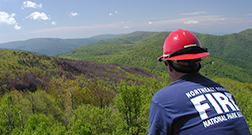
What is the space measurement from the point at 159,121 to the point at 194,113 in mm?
439

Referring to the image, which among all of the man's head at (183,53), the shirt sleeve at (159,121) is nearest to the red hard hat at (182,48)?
the man's head at (183,53)

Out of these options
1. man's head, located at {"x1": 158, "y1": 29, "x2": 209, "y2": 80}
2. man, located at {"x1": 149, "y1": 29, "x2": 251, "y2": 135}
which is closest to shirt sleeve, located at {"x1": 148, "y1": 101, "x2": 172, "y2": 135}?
man, located at {"x1": 149, "y1": 29, "x2": 251, "y2": 135}

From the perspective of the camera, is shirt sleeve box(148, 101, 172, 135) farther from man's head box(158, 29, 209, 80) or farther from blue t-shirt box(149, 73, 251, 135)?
man's head box(158, 29, 209, 80)

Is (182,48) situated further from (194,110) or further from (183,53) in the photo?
(194,110)

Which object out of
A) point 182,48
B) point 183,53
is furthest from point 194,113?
point 182,48

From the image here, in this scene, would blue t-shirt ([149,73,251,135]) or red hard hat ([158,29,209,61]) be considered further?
red hard hat ([158,29,209,61])

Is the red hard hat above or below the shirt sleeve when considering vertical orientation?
above

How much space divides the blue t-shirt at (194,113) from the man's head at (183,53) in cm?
31

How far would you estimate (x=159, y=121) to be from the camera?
5.89 feet

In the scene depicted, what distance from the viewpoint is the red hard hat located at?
205cm

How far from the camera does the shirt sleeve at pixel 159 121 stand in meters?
1.72

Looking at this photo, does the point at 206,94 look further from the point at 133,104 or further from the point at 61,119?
the point at 61,119

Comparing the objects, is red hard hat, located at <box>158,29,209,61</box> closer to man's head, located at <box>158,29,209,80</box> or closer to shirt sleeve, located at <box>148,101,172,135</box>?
man's head, located at <box>158,29,209,80</box>

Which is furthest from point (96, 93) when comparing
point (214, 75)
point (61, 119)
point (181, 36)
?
point (214, 75)
